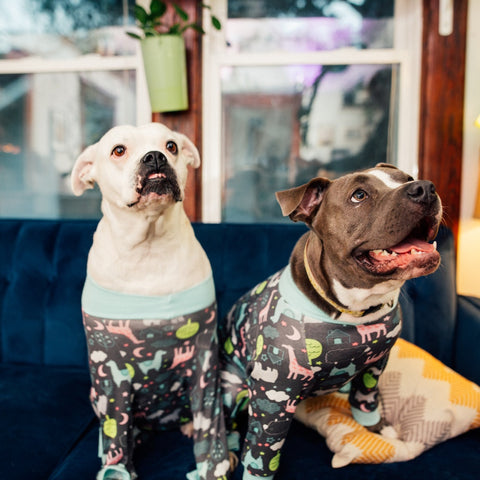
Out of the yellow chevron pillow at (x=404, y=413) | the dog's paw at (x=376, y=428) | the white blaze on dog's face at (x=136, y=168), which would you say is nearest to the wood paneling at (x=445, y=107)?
the yellow chevron pillow at (x=404, y=413)

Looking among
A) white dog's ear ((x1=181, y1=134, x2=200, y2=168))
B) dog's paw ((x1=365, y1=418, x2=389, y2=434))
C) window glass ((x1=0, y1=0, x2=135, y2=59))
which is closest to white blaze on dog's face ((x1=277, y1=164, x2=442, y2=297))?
white dog's ear ((x1=181, y1=134, x2=200, y2=168))

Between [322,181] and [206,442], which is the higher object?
[322,181]

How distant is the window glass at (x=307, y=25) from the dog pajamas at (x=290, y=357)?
1.72 metres

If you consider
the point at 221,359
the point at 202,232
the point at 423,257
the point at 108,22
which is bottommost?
the point at 221,359

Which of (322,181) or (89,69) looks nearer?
(322,181)

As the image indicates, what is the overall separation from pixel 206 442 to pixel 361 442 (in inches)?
18.6

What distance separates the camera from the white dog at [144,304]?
127cm

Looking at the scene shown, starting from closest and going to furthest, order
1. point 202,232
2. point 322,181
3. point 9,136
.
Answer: point 322,181 < point 202,232 < point 9,136

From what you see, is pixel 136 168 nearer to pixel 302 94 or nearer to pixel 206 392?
pixel 206 392

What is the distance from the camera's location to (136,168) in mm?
1226

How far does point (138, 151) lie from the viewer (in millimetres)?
1278

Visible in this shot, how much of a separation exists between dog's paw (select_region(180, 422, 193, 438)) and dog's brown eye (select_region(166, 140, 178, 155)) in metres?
0.93

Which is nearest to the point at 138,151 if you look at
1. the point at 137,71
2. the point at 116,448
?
the point at 116,448

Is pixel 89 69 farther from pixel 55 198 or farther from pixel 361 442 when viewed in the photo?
pixel 361 442
